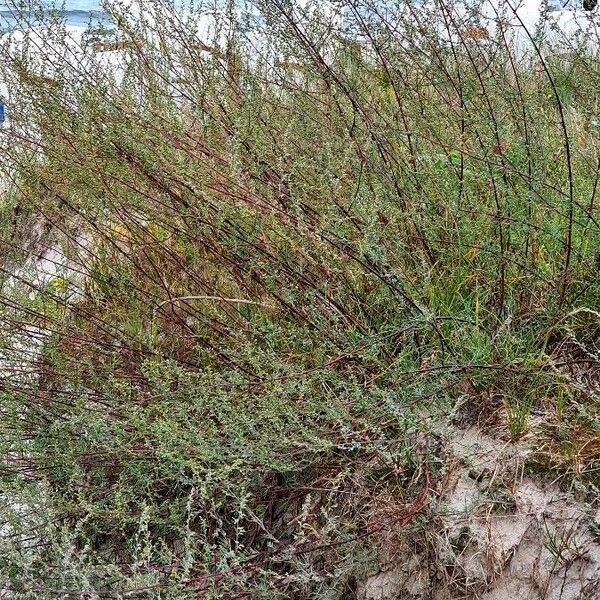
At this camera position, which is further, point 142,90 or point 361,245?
point 142,90

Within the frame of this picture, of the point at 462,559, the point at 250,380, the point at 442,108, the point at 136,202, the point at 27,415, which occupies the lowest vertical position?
the point at 27,415

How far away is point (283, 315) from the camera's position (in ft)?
8.32

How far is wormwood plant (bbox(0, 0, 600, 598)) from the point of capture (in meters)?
1.99

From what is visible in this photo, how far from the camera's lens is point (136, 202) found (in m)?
2.54

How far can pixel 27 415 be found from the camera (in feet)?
7.79

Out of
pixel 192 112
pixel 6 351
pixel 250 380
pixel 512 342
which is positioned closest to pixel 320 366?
pixel 250 380

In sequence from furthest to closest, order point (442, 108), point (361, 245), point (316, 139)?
point (442, 108) → point (316, 139) → point (361, 245)

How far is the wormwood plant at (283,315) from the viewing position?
1.99 m

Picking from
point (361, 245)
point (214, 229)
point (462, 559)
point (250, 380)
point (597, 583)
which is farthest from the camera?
point (214, 229)

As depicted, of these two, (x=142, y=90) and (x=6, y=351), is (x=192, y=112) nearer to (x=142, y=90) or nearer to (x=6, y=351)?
(x=142, y=90)

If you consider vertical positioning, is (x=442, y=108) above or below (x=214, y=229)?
above

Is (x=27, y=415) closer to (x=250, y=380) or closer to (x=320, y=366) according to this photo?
(x=250, y=380)

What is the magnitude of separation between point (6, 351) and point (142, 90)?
1.08 metres

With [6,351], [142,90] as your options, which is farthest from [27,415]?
[142,90]
